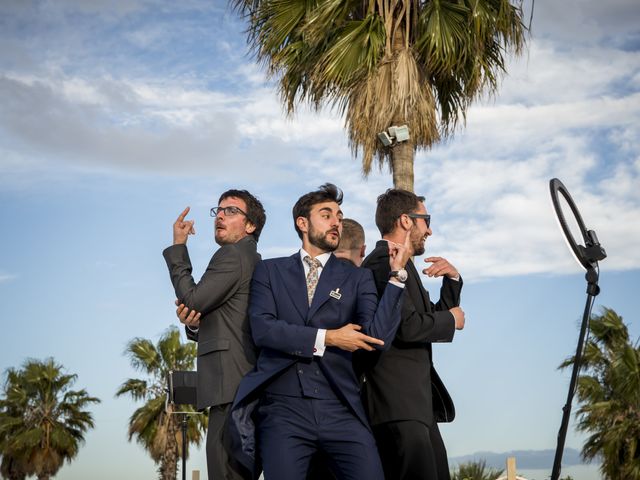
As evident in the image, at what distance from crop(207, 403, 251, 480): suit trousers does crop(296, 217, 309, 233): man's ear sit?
0.93 meters

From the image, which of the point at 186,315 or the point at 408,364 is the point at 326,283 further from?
the point at 186,315

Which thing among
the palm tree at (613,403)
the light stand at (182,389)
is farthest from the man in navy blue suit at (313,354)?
the palm tree at (613,403)

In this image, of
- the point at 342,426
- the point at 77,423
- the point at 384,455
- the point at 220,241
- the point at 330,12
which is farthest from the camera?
the point at 77,423

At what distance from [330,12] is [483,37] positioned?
1.98 metres

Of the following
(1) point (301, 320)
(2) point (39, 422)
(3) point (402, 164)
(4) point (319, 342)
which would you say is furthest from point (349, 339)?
(2) point (39, 422)

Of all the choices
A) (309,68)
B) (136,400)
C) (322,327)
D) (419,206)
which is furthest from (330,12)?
(136,400)

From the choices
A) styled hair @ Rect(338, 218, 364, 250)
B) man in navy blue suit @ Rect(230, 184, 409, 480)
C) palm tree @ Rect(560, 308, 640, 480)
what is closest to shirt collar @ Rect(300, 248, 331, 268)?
man in navy blue suit @ Rect(230, 184, 409, 480)

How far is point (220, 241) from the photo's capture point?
177 inches

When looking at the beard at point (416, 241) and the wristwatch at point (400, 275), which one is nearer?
the wristwatch at point (400, 275)

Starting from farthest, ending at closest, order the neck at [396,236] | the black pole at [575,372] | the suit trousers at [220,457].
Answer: the neck at [396,236], the suit trousers at [220,457], the black pole at [575,372]

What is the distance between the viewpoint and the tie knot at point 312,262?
13.8 feet

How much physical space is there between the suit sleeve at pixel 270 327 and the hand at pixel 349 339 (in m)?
0.08

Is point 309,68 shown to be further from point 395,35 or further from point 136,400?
point 136,400

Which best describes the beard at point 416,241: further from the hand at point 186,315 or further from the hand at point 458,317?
the hand at point 186,315
